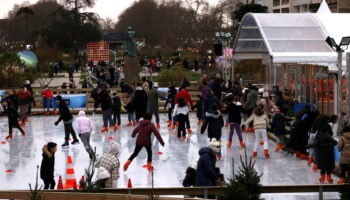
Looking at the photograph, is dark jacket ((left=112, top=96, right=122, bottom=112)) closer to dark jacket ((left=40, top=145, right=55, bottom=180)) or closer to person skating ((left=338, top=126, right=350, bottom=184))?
dark jacket ((left=40, top=145, right=55, bottom=180))

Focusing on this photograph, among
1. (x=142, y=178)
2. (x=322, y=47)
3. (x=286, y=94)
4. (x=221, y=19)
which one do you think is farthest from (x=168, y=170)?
(x=221, y=19)

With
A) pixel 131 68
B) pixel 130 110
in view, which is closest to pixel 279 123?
pixel 130 110

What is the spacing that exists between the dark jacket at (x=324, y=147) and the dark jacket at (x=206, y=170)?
3.31 m

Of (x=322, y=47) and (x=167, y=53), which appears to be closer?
(x=322, y=47)

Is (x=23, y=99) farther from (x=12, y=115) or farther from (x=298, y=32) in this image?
(x=298, y=32)

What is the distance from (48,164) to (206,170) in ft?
10.2

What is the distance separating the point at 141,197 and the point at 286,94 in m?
14.4

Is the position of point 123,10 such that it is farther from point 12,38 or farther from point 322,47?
point 322,47

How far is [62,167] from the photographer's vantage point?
15023mm

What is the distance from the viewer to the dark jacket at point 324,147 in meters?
12.4

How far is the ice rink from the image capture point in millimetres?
13430

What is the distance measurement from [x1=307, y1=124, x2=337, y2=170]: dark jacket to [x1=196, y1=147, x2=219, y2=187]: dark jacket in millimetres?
3311

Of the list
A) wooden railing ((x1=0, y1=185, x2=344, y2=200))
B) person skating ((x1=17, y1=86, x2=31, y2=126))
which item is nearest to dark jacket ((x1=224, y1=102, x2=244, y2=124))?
wooden railing ((x1=0, y1=185, x2=344, y2=200))

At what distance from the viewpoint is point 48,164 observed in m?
11.5
